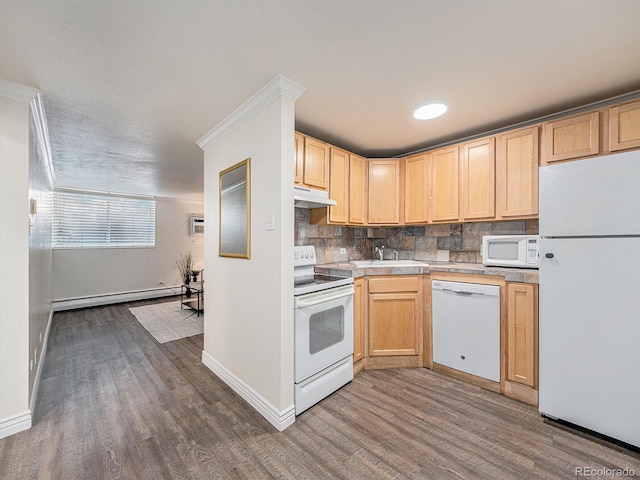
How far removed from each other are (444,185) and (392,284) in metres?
1.16

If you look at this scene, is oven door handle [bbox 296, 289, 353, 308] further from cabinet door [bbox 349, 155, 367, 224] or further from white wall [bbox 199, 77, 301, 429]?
cabinet door [bbox 349, 155, 367, 224]

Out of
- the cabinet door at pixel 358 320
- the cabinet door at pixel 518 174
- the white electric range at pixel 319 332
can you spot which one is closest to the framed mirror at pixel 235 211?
the white electric range at pixel 319 332

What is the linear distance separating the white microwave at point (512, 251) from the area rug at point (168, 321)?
11.9ft

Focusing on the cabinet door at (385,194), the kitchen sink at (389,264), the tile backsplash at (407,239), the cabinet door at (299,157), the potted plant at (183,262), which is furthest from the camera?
the potted plant at (183,262)

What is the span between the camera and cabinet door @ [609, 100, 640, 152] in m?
1.86

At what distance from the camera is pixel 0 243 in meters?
1.77

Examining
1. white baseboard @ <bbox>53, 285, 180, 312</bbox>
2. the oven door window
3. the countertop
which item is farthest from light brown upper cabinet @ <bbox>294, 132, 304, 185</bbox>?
white baseboard @ <bbox>53, 285, 180, 312</bbox>

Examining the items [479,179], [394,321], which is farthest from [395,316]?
[479,179]

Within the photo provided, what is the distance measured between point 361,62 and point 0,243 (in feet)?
8.43

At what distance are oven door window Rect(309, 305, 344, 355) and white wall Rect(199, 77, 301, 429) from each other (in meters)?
0.24

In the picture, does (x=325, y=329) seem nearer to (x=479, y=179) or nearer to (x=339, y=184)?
(x=339, y=184)

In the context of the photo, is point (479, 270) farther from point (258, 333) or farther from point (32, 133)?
point (32, 133)

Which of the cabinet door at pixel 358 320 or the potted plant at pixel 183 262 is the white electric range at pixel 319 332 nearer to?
the cabinet door at pixel 358 320

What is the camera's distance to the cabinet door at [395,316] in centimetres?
259
